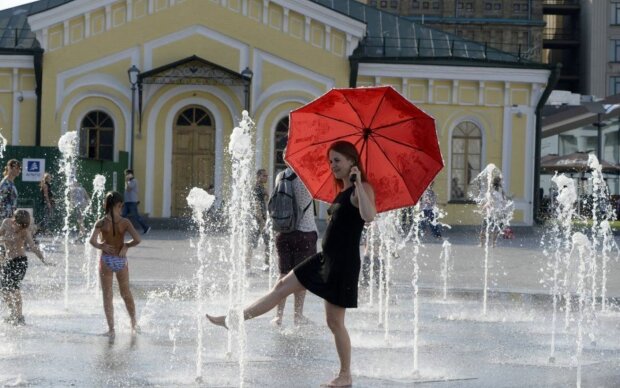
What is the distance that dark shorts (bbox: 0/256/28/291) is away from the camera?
36.8 feet

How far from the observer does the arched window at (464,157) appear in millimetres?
35219

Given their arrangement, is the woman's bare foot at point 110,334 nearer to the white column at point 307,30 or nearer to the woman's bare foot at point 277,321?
the woman's bare foot at point 277,321

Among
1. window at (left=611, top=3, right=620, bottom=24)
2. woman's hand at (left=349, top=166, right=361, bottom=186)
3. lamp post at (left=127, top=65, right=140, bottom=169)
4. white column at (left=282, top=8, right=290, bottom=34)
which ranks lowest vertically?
woman's hand at (left=349, top=166, right=361, bottom=186)

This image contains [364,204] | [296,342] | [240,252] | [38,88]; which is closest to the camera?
[364,204]

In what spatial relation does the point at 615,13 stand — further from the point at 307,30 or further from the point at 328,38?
the point at 307,30

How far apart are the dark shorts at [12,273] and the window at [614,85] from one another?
80583 millimetres

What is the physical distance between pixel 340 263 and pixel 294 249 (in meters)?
3.59

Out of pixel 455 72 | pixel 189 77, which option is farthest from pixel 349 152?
pixel 455 72

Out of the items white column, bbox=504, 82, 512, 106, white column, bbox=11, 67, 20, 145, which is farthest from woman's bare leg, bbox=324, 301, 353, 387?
white column, bbox=504, 82, 512, 106

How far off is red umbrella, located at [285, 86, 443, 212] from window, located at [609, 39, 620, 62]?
82.2m

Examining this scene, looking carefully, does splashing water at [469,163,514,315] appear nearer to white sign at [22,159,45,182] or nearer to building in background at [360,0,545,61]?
white sign at [22,159,45,182]

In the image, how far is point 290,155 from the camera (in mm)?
9320

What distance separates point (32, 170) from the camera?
2873cm

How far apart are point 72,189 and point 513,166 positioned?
13.9 metres
